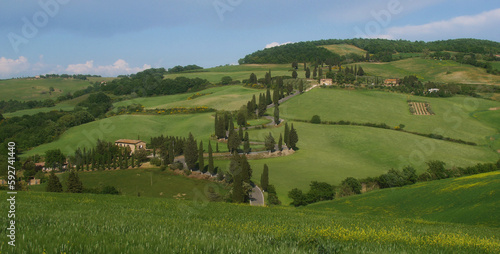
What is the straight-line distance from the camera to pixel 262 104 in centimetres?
11088

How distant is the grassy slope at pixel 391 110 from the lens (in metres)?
100

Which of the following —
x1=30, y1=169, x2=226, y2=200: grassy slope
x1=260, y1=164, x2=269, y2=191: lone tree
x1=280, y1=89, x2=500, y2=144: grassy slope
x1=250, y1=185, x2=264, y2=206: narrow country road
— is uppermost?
x1=280, y1=89, x2=500, y2=144: grassy slope

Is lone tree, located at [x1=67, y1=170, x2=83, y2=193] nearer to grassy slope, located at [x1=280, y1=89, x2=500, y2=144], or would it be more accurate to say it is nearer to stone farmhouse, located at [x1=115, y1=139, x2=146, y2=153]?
stone farmhouse, located at [x1=115, y1=139, x2=146, y2=153]

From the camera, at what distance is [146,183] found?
59.5 meters

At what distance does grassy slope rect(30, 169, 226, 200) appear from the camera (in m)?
55.2

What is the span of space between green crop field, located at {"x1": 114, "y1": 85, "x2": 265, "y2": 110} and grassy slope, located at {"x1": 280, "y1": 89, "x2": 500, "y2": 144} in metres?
23.7

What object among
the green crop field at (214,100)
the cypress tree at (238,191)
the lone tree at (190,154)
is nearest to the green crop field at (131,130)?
the green crop field at (214,100)

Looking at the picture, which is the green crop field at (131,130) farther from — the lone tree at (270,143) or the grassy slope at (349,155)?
the grassy slope at (349,155)

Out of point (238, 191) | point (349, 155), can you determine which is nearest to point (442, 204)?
point (238, 191)

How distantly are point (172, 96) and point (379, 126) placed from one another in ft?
376

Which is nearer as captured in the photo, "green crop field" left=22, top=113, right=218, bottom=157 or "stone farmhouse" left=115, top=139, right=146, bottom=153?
"stone farmhouse" left=115, top=139, right=146, bottom=153

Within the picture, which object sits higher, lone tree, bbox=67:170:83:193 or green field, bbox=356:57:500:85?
green field, bbox=356:57:500:85

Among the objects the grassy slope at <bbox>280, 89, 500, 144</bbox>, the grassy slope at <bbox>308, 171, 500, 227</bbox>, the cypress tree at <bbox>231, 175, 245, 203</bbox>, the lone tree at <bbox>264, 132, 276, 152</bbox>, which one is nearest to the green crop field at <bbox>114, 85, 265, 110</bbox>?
the grassy slope at <bbox>280, 89, 500, 144</bbox>

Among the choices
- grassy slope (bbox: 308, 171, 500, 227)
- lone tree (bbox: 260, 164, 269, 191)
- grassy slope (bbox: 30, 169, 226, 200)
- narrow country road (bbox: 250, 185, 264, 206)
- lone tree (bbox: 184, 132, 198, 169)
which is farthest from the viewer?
lone tree (bbox: 184, 132, 198, 169)
